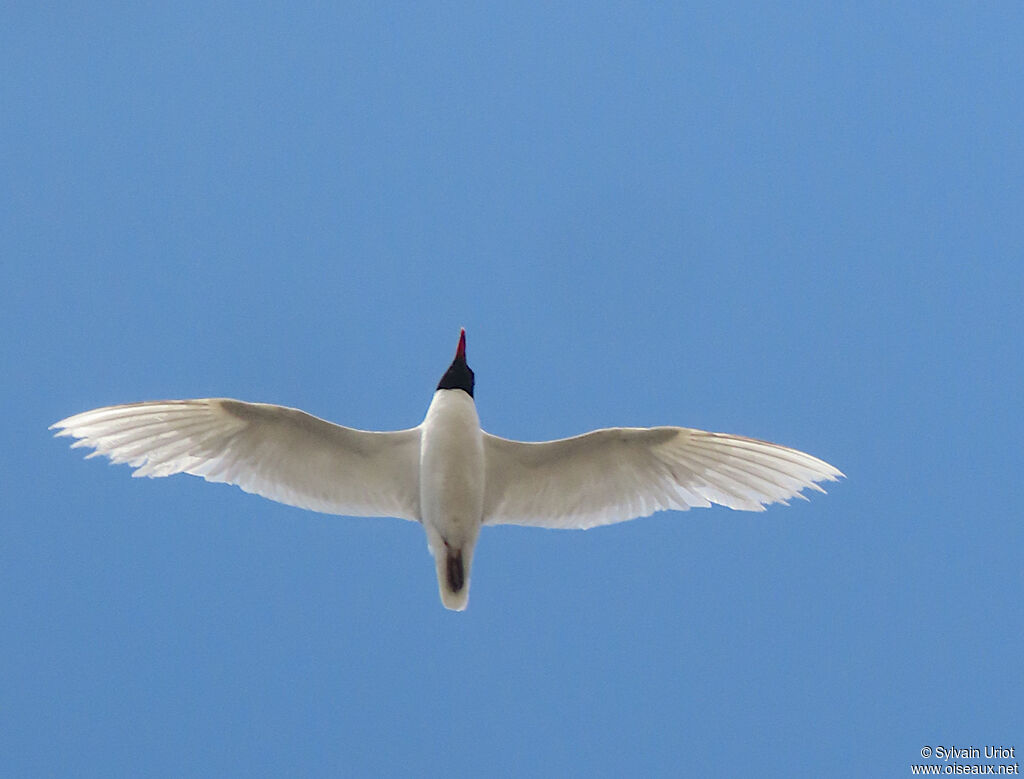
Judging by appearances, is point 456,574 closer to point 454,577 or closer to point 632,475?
point 454,577

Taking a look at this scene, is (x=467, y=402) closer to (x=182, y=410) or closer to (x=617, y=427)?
(x=617, y=427)

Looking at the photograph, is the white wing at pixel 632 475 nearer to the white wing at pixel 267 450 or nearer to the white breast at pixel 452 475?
the white breast at pixel 452 475

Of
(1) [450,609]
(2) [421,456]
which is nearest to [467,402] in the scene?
(2) [421,456]

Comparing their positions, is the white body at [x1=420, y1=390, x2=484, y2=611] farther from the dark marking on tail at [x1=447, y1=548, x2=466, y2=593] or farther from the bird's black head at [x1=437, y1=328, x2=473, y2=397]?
the bird's black head at [x1=437, y1=328, x2=473, y2=397]

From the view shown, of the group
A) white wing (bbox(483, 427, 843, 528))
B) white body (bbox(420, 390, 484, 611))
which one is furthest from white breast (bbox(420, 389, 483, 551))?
white wing (bbox(483, 427, 843, 528))

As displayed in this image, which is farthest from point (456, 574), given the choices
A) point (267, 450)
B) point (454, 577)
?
point (267, 450)

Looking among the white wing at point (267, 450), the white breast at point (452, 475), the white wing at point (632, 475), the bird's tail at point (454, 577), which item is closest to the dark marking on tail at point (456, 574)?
the bird's tail at point (454, 577)
